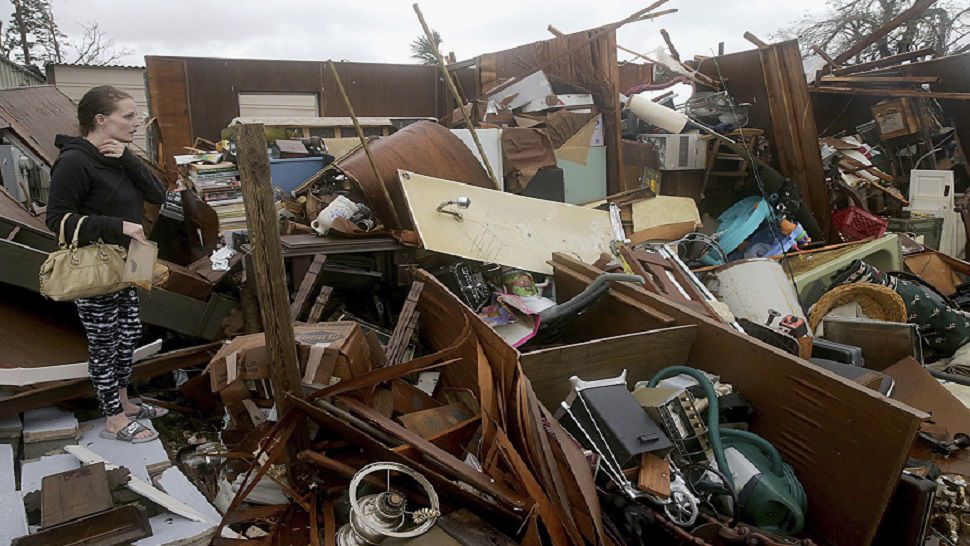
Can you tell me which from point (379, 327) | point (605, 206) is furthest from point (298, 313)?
point (605, 206)

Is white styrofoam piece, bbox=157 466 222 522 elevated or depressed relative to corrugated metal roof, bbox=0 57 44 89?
depressed

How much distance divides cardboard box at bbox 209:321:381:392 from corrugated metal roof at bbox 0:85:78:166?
366 cm

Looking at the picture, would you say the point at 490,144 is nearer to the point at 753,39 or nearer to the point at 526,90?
the point at 526,90

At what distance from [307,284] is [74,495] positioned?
1652 mm

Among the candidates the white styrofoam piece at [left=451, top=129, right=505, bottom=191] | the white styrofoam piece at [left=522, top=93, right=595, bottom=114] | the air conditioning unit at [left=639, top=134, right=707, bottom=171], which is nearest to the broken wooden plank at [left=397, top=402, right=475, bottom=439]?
the white styrofoam piece at [left=451, top=129, right=505, bottom=191]

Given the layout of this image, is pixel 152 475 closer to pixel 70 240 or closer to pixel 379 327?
pixel 70 240

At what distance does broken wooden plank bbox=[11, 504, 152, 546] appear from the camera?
2123mm

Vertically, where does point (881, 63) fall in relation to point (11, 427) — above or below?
above

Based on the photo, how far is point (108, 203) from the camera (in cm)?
264

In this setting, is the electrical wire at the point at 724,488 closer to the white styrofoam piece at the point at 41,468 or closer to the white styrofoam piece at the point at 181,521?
the white styrofoam piece at the point at 181,521

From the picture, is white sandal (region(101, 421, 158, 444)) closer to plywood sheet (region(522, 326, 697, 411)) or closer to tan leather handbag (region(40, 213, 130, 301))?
tan leather handbag (region(40, 213, 130, 301))

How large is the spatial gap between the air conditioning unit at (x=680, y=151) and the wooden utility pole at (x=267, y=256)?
5.21m

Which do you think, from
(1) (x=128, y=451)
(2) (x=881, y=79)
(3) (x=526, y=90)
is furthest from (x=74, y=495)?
(2) (x=881, y=79)

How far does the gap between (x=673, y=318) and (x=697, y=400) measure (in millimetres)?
673
